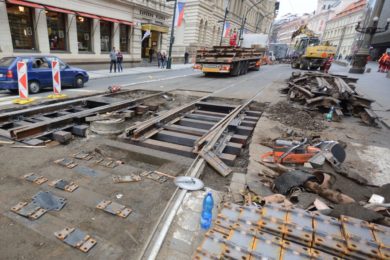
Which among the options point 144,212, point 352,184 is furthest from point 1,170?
point 352,184

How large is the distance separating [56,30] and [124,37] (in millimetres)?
7334

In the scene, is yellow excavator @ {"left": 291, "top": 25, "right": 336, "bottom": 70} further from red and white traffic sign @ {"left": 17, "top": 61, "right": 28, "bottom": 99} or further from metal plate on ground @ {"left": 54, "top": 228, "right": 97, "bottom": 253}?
metal plate on ground @ {"left": 54, "top": 228, "right": 97, "bottom": 253}

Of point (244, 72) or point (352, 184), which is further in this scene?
point (244, 72)

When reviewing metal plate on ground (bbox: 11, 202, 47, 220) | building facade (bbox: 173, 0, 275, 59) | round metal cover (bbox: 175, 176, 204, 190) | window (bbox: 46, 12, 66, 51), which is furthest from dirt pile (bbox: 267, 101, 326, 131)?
building facade (bbox: 173, 0, 275, 59)

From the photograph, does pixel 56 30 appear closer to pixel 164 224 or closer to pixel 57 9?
pixel 57 9

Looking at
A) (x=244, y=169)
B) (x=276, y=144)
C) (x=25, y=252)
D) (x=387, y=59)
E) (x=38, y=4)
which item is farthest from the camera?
(x=387, y=59)

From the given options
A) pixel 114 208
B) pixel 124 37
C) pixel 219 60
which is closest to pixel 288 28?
pixel 124 37

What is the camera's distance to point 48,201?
124 inches

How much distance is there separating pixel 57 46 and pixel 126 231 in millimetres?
20145

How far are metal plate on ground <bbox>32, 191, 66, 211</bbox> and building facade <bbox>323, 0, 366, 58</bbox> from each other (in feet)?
245

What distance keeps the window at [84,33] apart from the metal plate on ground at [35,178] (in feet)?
64.3

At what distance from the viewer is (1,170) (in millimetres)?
3898

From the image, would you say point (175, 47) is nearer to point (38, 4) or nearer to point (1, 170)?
point (38, 4)

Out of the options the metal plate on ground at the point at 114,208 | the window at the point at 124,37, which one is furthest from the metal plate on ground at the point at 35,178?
the window at the point at 124,37
